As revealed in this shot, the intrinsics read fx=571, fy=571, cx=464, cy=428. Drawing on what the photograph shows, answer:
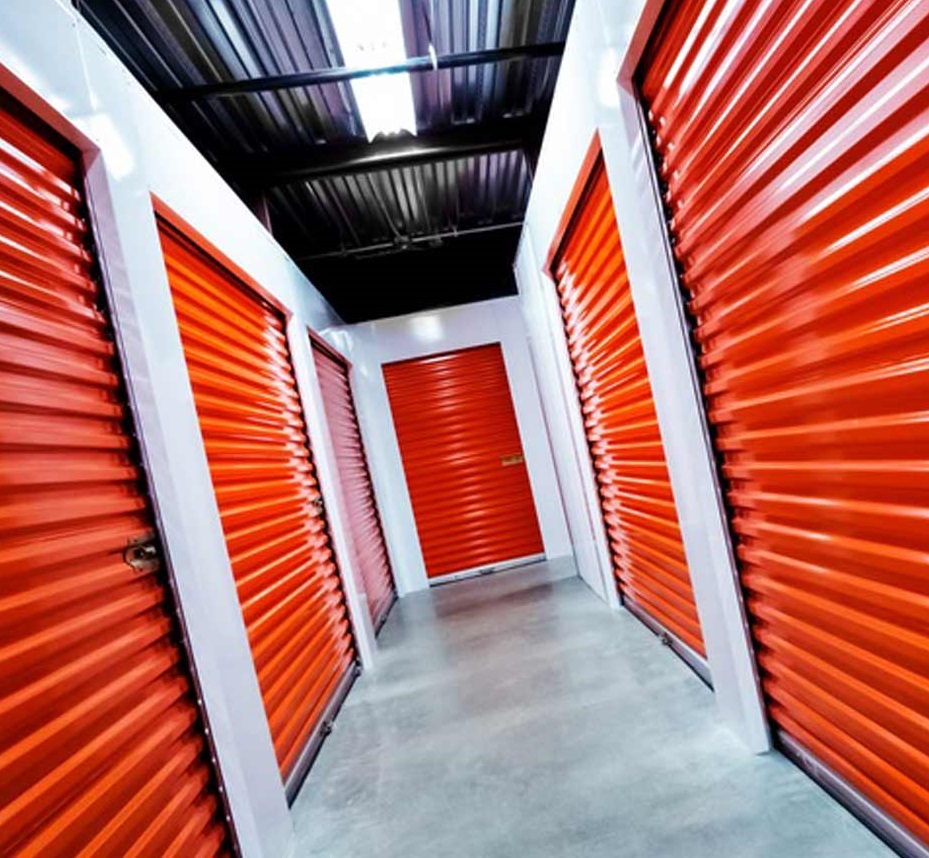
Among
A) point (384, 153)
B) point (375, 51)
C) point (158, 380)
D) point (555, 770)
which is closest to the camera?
point (158, 380)

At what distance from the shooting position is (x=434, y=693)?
3674mm

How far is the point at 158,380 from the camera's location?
2.11 m

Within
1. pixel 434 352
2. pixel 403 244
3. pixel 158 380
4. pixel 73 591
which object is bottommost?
pixel 73 591

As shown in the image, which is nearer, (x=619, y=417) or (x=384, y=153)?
(x=619, y=417)

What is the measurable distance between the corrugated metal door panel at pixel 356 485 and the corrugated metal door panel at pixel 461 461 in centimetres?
75

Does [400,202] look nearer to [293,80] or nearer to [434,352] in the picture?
[434,352]

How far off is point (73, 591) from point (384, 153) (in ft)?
13.6

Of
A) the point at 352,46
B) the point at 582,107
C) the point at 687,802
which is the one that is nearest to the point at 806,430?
the point at 687,802

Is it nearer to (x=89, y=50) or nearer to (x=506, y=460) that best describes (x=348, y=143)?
(x=89, y=50)

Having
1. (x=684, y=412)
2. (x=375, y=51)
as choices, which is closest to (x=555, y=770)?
(x=684, y=412)

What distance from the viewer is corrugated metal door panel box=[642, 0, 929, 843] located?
4.16ft

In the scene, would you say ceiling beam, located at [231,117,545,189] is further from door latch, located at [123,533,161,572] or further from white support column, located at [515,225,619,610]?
door latch, located at [123,533,161,572]

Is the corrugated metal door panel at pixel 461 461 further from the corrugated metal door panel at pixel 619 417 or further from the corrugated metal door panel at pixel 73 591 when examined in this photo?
the corrugated metal door panel at pixel 73 591

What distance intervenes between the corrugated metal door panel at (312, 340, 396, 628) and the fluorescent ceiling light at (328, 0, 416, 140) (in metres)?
2.01
